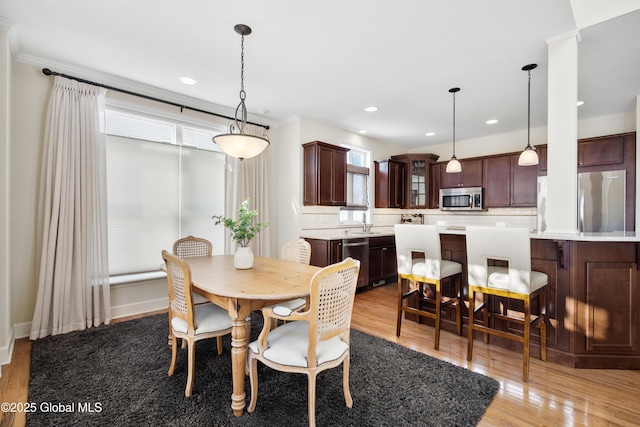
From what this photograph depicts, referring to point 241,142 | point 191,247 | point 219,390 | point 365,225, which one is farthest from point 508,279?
point 365,225

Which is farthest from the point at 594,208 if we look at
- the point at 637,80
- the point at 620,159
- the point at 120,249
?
the point at 120,249

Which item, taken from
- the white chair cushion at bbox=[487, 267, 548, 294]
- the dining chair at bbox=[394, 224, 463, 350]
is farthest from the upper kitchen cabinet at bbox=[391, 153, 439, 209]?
the white chair cushion at bbox=[487, 267, 548, 294]

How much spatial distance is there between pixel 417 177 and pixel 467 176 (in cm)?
95

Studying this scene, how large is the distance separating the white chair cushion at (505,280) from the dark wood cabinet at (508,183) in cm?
305

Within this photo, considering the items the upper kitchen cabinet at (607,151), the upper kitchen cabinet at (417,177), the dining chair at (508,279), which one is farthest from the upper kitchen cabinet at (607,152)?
the dining chair at (508,279)

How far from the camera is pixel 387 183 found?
5863 mm

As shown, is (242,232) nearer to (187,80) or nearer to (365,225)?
(187,80)

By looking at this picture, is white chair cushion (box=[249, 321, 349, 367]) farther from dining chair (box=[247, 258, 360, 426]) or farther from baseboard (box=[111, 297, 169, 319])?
baseboard (box=[111, 297, 169, 319])

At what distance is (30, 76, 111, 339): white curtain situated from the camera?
292 cm

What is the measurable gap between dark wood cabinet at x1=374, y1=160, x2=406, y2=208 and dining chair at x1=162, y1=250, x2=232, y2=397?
431 cm

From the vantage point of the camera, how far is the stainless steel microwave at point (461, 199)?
5.49 metres

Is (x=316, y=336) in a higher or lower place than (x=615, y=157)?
lower

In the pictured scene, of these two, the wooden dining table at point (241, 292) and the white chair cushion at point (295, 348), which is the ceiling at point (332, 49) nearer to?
the wooden dining table at point (241, 292)

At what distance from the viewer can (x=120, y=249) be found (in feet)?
11.4
